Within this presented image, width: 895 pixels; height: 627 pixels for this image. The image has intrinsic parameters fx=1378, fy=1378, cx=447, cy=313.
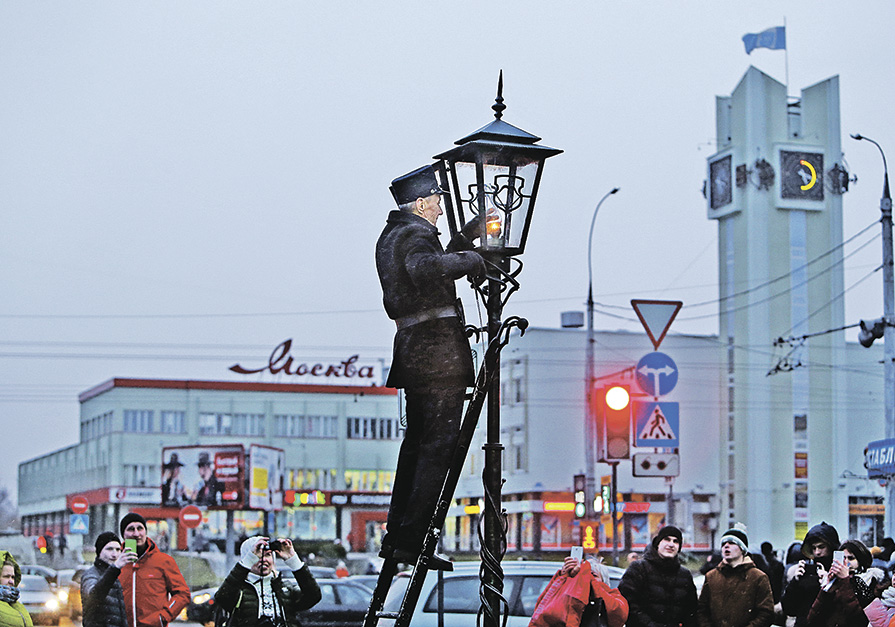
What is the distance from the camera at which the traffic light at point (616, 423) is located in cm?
1962

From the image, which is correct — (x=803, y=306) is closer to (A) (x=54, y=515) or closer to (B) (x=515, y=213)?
(A) (x=54, y=515)

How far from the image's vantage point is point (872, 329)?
77.9 ft

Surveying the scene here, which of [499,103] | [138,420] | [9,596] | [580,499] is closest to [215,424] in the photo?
[138,420]

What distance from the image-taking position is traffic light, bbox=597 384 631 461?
19.6 meters

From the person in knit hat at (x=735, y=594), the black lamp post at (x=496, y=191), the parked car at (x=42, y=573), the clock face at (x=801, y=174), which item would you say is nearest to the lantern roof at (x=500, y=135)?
the black lamp post at (x=496, y=191)

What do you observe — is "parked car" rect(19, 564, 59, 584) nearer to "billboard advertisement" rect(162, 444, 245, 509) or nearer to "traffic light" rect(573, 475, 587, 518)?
"traffic light" rect(573, 475, 587, 518)

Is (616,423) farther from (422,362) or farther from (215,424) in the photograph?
(215,424)

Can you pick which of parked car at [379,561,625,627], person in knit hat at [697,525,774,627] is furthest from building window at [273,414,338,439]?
person in knit hat at [697,525,774,627]

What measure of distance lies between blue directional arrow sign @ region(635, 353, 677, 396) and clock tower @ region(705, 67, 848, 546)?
48711 millimetres

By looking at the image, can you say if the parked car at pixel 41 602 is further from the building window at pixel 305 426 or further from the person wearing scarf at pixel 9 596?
the building window at pixel 305 426

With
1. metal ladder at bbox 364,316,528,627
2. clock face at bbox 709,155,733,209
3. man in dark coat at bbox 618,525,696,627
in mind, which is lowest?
man in dark coat at bbox 618,525,696,627

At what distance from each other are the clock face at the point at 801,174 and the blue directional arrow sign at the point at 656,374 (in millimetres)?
50189

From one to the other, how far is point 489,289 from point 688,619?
4680mm

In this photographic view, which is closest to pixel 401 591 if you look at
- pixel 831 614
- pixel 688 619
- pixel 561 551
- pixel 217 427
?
pixel 688 619
